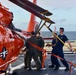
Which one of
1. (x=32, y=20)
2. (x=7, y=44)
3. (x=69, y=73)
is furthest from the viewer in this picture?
(x=32, y=20)

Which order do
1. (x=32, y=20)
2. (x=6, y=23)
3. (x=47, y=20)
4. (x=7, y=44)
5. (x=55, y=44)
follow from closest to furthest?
1. (x=7, y=44)
2. (x=6, y=23)
3. (x=47, y=20)
4. (x=55, y=44)
5. (x=32, y=20)

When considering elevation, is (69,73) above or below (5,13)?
below

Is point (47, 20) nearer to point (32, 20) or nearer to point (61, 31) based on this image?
point (61, 31)

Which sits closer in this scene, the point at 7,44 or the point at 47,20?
the point at 7,44

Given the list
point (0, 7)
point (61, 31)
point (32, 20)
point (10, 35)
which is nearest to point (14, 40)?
point (10, 35)

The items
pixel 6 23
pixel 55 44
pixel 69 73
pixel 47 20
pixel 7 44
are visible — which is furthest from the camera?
pixel 55 44

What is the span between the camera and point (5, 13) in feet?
30.6

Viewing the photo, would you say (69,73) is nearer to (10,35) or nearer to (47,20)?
(47,20)

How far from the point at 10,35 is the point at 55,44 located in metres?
4.29

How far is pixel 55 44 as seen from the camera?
13297mm

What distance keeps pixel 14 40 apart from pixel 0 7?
1.23m

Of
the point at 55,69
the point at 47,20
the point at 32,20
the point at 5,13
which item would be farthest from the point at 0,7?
the point at 32,20

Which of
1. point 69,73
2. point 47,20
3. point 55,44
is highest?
point 47,20

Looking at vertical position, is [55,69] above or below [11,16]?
below
